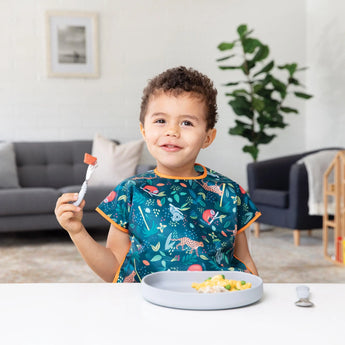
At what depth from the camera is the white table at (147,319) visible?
62 cm

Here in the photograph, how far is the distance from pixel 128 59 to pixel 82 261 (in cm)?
232

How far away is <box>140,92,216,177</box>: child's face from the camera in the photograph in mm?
1059

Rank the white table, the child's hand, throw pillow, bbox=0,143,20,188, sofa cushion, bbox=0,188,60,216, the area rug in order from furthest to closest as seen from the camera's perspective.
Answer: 1. throw pillow, bbox=0,143,20,188
2. sofa cushion, bbox=0,188,60,216
3. the area rug
4. the child's hand
5. the white table

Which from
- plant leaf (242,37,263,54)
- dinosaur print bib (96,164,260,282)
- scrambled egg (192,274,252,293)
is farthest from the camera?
plant leaf (242,37,263,54)

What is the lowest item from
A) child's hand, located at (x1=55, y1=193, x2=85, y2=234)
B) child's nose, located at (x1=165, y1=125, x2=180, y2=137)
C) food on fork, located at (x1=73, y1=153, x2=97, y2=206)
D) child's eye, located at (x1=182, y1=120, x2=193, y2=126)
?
child's hand, located at (x1=55, y1=193, x2=85, y2=234)

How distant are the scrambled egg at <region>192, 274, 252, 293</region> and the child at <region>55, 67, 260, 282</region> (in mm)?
219

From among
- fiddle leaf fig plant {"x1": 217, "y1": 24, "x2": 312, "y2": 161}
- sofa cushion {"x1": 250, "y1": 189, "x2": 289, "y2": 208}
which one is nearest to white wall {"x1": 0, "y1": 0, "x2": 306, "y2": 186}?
fiddle leaf fig plant {"x1": 217, "y1": 24, "x2": 312, "y2": 161}

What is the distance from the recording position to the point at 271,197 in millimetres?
4289

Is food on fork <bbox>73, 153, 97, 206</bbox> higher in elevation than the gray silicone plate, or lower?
higher

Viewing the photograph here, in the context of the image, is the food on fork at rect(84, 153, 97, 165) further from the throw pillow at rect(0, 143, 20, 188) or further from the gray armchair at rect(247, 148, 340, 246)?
the throw pillow at rect(0, 143, 20, 188)

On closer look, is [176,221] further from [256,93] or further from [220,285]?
[256,93]

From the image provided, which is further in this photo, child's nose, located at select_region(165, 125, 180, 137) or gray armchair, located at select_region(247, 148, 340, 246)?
gray armchair, located at select_region(247, 148, 340, 246)

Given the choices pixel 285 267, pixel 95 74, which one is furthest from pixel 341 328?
pixel 95 74

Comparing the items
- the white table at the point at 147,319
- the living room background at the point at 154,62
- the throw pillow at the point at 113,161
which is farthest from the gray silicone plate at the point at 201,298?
the living room background at the point at 154,62
